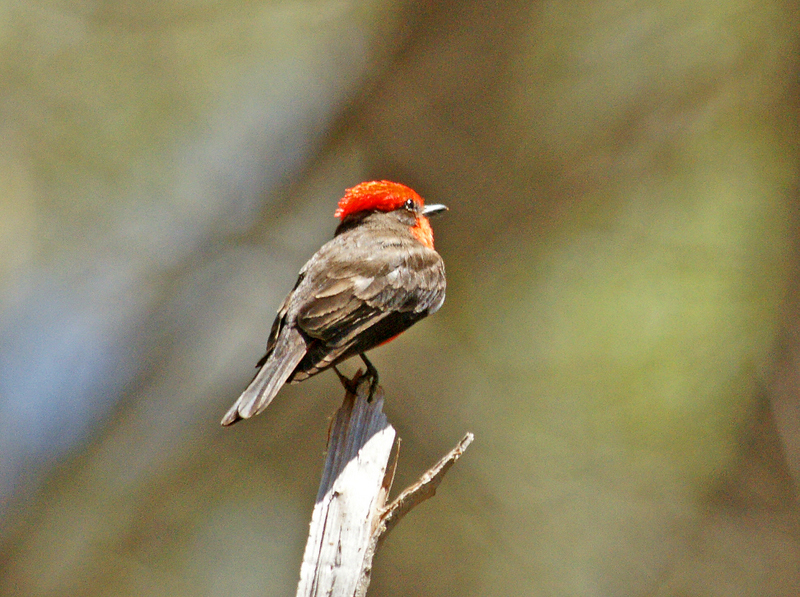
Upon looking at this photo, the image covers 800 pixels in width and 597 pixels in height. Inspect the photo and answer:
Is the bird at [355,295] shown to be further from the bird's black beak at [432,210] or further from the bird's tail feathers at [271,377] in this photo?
the bird's black beak at [432,210]

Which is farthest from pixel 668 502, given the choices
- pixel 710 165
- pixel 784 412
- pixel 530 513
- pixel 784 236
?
pixel 710 165

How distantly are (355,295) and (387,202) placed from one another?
4.07 ft

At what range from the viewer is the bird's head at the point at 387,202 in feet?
18.6

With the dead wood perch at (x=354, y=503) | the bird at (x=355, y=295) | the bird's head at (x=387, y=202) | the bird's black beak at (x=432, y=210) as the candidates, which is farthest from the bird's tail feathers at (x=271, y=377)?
the bird's black beak at (x=432, y=210)

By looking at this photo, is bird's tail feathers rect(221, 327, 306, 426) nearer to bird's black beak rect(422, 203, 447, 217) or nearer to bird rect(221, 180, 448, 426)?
bird rect(221, 180, 448, 426)

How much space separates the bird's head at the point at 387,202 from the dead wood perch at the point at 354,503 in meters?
2.18

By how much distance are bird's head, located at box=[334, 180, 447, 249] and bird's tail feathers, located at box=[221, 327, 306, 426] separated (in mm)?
1477

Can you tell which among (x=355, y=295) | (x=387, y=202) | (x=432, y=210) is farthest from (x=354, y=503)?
(x=432, y=210)

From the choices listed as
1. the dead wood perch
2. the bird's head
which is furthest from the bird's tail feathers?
the bird's head

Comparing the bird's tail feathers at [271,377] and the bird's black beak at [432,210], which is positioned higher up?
the bird's black beak at [432,210]

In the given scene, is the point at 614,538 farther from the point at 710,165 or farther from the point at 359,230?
the point at 359,230

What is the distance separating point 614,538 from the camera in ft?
29.8

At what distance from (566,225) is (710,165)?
1855mm

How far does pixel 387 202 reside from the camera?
5.68 m
